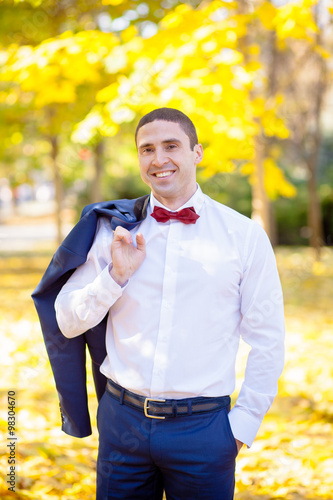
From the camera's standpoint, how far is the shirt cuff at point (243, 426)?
2035mm

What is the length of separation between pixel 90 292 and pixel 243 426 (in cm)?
81

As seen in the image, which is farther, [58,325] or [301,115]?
[301,115]

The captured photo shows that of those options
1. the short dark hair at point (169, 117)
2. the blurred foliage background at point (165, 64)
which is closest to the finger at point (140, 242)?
the short dark hair at point (169, 117)

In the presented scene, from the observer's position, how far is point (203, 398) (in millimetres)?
2037

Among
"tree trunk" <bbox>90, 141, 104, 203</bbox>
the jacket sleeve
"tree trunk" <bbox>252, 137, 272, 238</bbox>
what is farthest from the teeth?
"tree trunk" <bbox>90, 141, 104, 203</bbox>

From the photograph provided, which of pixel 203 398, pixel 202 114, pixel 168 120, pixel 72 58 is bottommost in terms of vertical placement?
pixel 203 398

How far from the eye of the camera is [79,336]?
234 cm

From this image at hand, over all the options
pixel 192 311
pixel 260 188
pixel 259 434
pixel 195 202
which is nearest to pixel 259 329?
pixel 192 311

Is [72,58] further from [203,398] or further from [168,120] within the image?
[203,398]

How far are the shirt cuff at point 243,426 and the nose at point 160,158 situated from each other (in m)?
1.04

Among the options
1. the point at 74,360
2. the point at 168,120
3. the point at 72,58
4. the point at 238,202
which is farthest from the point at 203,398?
the point at 238,202

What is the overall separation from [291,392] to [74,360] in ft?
11.6

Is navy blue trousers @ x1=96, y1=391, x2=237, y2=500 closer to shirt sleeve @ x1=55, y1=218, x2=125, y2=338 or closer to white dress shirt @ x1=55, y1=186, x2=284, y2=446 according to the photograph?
white dress shirt @ x1=55, y1=186, x2=284, y2=446

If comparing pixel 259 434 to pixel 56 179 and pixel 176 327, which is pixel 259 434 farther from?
pixel 56 179
